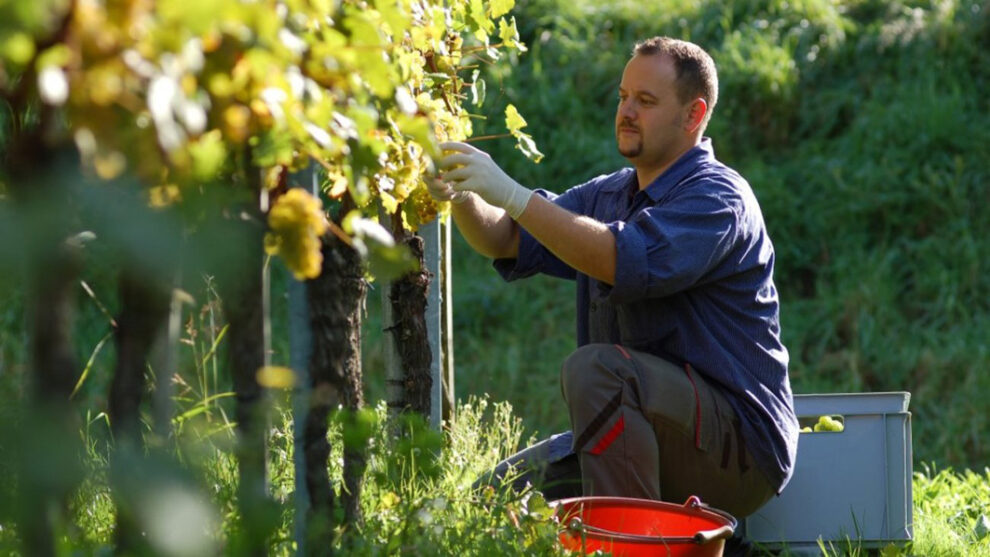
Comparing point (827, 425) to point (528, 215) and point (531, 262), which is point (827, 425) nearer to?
point (531, 262)

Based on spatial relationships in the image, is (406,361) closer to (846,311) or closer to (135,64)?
(135,64)

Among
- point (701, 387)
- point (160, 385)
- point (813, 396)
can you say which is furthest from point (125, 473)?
point (813, 396)

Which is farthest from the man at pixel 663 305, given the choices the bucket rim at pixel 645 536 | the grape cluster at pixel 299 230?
the grape cluster at pixel 299 230

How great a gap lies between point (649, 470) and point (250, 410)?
134 cm

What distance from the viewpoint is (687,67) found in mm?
3270

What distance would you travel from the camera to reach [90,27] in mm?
1047

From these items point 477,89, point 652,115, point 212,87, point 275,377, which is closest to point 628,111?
point 652,115

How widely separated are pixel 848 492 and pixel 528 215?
990 millimetres

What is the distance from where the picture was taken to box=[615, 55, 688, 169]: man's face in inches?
127

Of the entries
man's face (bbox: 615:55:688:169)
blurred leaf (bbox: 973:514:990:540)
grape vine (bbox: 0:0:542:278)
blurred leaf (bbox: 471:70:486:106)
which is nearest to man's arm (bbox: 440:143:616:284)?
blurred leaf (bbox: 471:70:486:106)

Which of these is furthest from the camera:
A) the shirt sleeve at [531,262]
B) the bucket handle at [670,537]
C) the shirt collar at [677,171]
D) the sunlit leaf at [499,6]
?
the shirt sleeve at [531,262]

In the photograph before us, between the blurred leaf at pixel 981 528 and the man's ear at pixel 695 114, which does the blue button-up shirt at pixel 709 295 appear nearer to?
the man's ear at pixel 695 114

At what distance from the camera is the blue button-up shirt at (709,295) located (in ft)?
9.49

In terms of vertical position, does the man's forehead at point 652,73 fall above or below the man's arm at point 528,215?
above
